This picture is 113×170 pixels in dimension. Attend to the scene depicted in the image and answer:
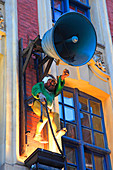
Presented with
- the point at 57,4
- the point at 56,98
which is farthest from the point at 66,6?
the point at 56,98

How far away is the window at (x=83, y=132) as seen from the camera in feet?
36.6

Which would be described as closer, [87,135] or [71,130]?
[71,130]

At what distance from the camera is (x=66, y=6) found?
45.0 feet

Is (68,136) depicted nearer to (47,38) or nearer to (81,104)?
(81,104)

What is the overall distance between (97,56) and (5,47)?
9.45ft

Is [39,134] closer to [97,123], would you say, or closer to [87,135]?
[87,135]

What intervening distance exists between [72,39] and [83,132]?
2.39 meters

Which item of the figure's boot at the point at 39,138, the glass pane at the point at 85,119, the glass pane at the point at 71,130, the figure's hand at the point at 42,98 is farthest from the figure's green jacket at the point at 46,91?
the glass pane at the point at 85,119

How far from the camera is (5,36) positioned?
11.2 metres

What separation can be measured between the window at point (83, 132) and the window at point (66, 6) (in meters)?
2.34

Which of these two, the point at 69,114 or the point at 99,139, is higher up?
→ the point at 69,114

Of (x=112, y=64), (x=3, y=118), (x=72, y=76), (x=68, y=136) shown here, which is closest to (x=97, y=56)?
(x=112, y=64)

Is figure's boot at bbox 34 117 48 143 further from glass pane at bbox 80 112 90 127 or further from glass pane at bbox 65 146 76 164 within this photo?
glass pane at bbox 80 112 90 127

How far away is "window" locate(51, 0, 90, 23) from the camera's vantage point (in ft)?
43.9
